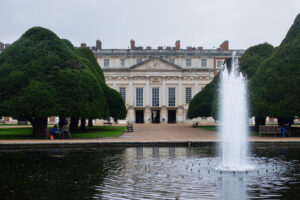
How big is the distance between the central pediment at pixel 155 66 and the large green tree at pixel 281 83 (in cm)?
3451

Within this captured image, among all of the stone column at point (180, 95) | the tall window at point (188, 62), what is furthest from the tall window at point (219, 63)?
the stone column at point (180, 95)

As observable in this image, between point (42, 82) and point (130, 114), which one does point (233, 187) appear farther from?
point (130, 114)

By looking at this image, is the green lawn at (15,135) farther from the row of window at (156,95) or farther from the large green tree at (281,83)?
the row of window at (156,95)

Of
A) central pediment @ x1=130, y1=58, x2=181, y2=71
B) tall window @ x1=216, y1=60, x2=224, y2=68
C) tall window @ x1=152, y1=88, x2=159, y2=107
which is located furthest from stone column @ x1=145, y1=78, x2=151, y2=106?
tall window @ x1=216, y1=60, x2=224, y2=68

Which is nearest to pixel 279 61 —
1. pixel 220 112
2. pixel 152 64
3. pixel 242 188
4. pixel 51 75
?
pixel 220 112

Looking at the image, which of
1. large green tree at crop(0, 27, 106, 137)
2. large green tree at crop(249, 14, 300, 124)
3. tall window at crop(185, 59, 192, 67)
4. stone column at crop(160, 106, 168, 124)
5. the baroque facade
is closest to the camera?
large green tree at crop(0, 27, 106, 137)

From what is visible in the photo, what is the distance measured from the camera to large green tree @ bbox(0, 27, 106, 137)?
69.5 ft

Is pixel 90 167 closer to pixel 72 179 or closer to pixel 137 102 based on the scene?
pixel 72 179

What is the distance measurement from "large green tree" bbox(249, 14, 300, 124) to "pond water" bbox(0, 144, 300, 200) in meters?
11.0

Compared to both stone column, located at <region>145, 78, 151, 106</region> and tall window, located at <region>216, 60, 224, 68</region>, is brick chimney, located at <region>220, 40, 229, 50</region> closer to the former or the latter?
tall window, located at <region>216, 60, 224, 68</region>

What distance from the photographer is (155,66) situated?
62344 millimetres

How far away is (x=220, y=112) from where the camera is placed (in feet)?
112

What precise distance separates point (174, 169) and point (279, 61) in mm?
19315

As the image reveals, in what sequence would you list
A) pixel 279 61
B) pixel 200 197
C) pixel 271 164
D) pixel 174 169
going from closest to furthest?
pixel 200 197
pixel 174 169
pixel 271 164
pixel 279 61
